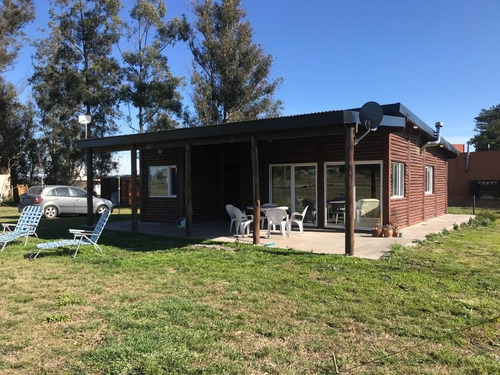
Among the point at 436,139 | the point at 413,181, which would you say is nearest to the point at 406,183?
the point at 413,181

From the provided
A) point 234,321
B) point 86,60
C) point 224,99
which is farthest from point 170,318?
point 86,60

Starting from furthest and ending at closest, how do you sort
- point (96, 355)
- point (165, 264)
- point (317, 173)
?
1. point (317, 173)
2. point (165, 264)
3. point (96, 355)

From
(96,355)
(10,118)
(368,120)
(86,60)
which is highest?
(86,60)

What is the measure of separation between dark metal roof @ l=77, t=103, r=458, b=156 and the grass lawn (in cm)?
261

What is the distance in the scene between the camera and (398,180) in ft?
38.0

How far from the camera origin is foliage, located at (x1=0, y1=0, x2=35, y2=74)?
94.9ft

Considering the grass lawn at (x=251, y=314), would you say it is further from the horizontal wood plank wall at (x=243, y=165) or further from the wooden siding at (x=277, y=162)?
the horizontal wood plank wall at (x=243, y=165)

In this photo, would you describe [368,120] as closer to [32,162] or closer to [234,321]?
[234,321]

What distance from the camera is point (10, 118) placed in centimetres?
3091

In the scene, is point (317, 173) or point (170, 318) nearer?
point (170, 318)

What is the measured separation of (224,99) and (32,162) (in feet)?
55.6

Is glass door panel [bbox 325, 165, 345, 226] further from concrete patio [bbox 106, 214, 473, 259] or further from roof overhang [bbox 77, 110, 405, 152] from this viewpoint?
roof overhang [bbox 77, 110, 405, 152]

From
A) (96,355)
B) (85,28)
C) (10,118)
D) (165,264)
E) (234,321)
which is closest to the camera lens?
(96,355)

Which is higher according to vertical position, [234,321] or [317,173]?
[317,173]
